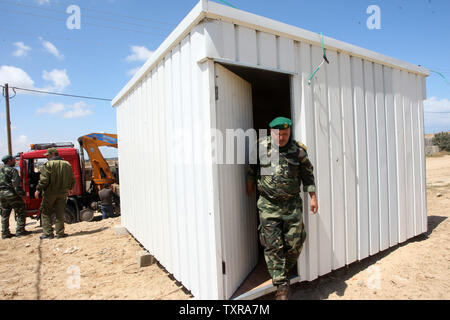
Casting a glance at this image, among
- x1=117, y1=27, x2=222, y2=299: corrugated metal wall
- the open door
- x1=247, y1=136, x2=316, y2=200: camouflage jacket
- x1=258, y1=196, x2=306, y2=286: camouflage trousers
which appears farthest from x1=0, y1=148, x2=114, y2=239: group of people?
x1=258, y1=196, x2=306, y2=286: camouflage trousers

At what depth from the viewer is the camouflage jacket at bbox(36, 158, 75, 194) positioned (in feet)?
18.2

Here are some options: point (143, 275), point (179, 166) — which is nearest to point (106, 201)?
point (143, 275)

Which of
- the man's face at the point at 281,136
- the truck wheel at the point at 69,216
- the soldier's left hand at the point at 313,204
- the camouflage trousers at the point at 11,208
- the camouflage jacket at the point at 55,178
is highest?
the man's face at the point at 281,136

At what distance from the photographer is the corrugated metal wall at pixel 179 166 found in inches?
97.7

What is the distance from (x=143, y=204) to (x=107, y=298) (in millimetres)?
1555

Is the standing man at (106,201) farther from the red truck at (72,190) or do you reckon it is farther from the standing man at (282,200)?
the standing man at (282,200)

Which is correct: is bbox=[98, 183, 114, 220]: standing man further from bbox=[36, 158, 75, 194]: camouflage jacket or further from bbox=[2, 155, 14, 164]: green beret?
bbox=[2, 155, 14, 164]: green beret

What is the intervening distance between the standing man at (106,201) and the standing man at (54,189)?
1807 millimetres

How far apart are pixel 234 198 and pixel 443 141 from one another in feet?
115

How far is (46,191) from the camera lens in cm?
570

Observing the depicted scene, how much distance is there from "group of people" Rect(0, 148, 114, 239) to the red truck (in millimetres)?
475

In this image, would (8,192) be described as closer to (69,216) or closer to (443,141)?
(69,216)

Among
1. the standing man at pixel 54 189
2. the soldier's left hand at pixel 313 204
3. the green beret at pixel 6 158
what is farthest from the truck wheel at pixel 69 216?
the soldier's left hand at pixel 313 204
